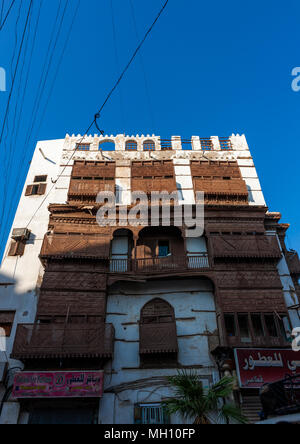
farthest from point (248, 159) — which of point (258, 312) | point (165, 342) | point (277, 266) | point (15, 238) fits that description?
point (15, 238)

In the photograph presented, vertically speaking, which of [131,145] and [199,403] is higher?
[131,145]

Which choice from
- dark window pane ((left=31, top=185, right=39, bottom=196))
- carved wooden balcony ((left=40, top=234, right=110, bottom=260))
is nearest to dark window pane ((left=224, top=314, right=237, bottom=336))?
carved wooden balcony ((left=40, top=234, right=110, bottom=260))

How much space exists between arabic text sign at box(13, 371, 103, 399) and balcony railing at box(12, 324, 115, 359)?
697 mm

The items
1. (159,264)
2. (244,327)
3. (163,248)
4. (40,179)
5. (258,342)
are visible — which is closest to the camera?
(258,342)

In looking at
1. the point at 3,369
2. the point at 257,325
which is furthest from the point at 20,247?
the point at 257,325

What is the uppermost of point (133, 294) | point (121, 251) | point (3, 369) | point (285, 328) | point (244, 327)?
point (121, 251)

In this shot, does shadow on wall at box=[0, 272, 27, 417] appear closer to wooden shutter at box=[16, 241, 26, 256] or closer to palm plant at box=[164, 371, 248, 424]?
wooden shutter at box=[16, 241, 26, 256]

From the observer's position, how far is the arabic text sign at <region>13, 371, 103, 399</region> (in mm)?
12156

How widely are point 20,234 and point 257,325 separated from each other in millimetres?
13082

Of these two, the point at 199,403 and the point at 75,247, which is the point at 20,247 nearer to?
the point at 75,247

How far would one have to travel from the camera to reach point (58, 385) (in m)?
12.3

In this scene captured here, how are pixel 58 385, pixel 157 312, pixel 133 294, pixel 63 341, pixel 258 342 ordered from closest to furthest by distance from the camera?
1. pixel 58 385
2. pixel 63 341
3. pixel 258 342
4. pixel 157 312
5. pixel 133 294
